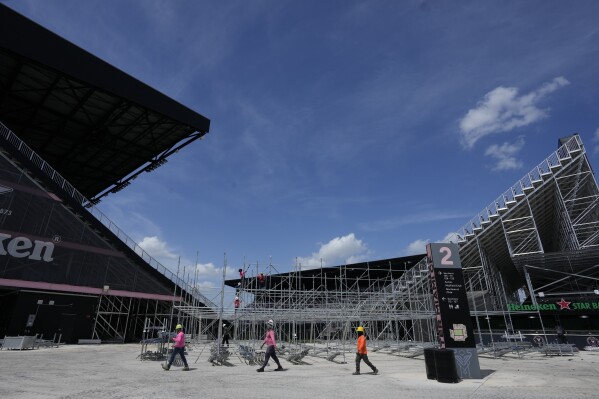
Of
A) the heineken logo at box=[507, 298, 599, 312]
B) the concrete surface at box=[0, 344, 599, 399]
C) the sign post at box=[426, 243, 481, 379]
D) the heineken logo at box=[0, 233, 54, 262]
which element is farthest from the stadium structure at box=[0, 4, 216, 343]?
the heineken logo at box=[507, 298, 599, 312]

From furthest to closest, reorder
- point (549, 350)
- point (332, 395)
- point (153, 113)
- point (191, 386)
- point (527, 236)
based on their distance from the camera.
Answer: point (527, 236) → point (153, 113) → point (549, 350) → point (191, 386) → point (332, 395)

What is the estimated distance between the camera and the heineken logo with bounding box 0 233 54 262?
19812 millimetres

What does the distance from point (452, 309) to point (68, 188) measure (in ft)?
84.5

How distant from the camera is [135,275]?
2666 cm

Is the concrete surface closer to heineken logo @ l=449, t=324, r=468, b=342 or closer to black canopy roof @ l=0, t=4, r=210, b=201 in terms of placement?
heineken logo @ l=449, t=324, r=468, b=342

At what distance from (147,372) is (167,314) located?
20.0m

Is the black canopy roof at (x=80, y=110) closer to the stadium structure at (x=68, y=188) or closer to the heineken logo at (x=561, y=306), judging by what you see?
the stadium structure at (x=68, y=188)

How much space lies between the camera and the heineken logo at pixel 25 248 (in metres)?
19.8

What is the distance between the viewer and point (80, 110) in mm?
25703

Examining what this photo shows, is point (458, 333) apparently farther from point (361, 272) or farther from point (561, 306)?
point (361, 272)

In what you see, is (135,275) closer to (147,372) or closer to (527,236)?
(147,372)

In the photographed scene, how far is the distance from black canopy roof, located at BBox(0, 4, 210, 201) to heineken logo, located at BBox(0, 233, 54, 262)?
997 cm

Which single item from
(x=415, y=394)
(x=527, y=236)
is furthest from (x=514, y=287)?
(x=415, y=394)

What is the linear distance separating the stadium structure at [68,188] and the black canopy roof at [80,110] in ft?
0.25
